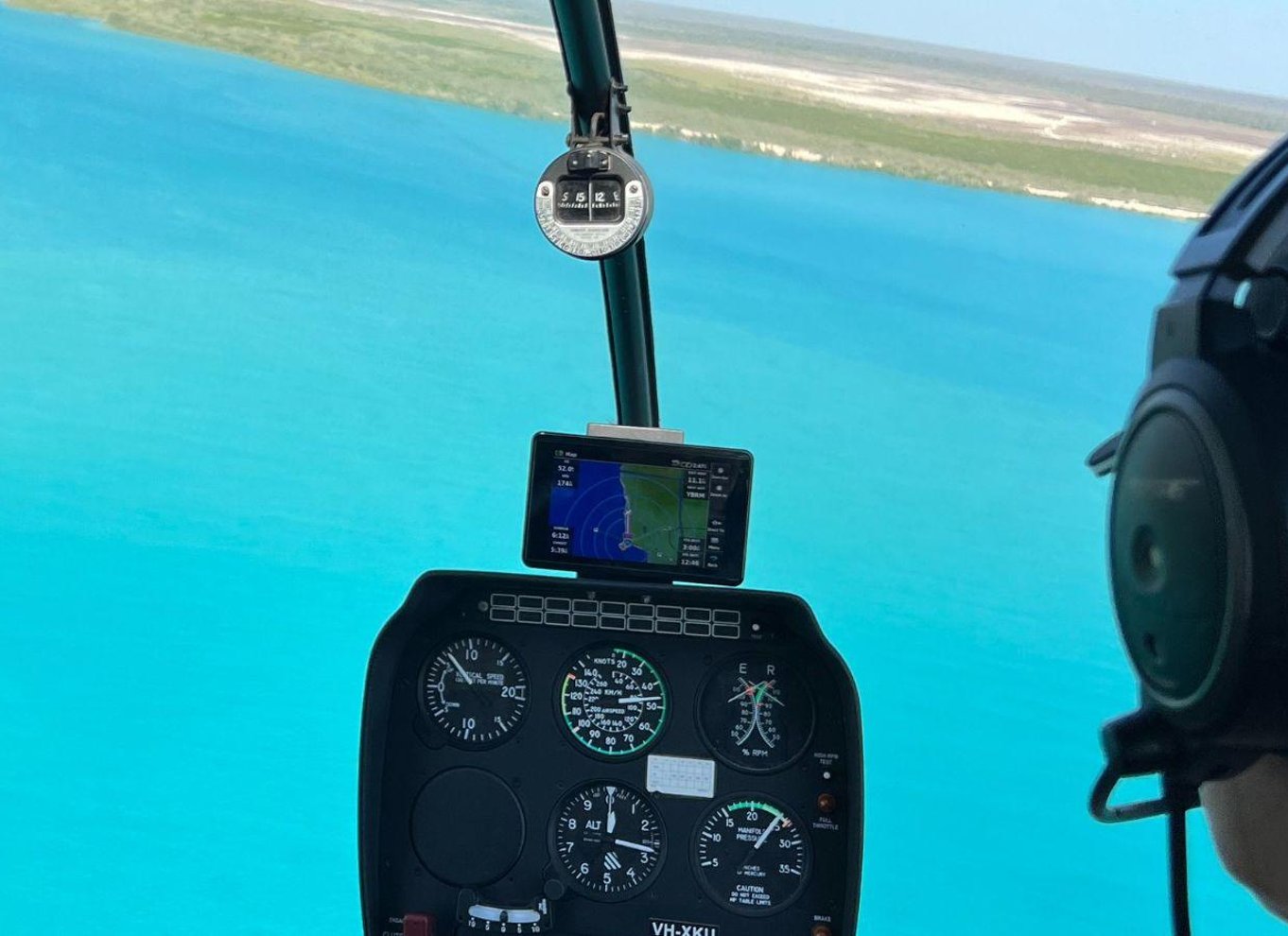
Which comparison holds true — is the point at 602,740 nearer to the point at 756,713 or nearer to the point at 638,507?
the point at 756,713

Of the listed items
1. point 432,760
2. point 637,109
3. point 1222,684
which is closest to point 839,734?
point 432,760

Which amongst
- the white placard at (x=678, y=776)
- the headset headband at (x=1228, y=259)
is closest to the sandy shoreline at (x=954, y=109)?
the white placard at (x=678, y=776)

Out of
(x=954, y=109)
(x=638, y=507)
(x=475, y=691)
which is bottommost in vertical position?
(x=475, y=691)

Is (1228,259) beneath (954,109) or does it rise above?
beneath

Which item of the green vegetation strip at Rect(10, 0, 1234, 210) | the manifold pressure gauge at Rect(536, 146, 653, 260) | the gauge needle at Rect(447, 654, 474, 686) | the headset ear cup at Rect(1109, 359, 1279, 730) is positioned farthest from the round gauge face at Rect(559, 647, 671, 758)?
the headset ear cup at Rect(1109, 359, 1279, 730)

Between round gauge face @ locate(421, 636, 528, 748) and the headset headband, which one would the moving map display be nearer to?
round gauge face @ locate(421, 636, 528, 748)

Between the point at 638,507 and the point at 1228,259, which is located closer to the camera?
the point at 1228,259

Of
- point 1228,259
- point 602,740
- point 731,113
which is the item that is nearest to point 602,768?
point 602,740

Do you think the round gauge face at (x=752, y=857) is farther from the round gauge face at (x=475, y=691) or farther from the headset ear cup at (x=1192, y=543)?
the headset ear cup at (x=1192, y=543)
